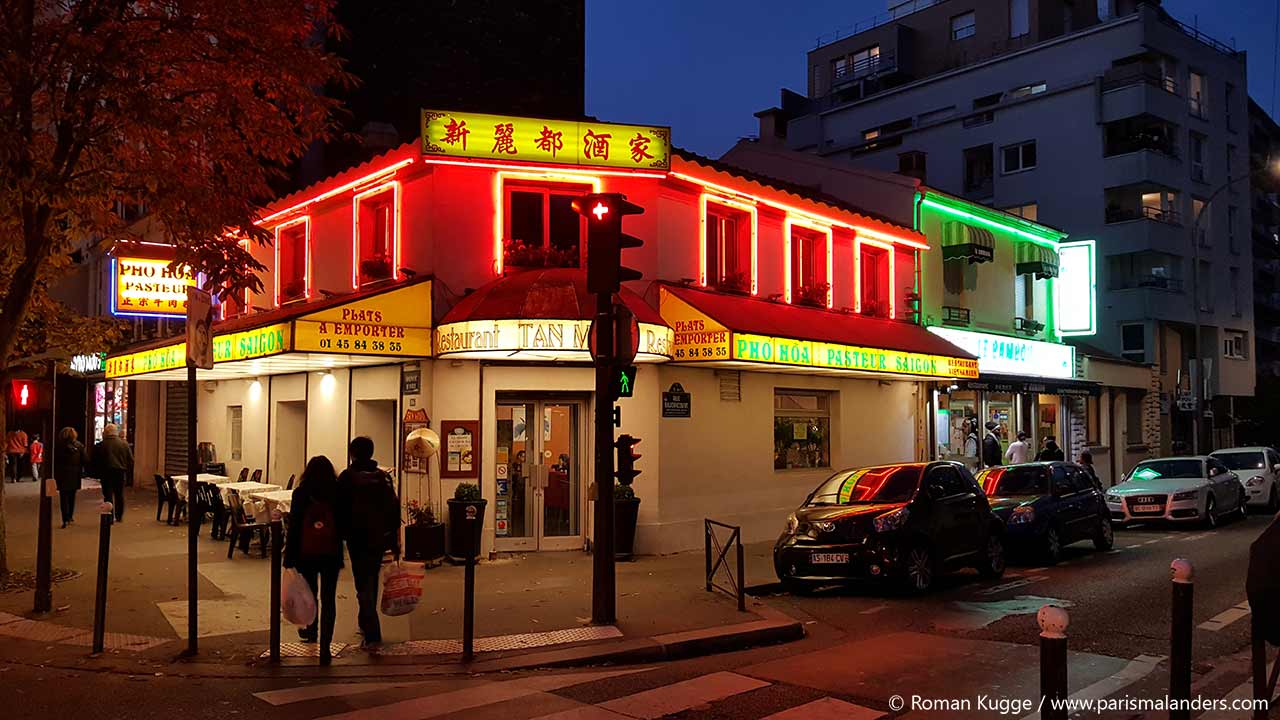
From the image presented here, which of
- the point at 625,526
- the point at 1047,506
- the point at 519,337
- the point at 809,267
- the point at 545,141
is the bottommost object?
the point at 625,526

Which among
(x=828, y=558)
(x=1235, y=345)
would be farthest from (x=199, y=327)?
(x=1235, y=345)

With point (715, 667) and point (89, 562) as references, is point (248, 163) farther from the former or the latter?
point (715, 667)

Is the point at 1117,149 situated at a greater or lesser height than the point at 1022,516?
greater

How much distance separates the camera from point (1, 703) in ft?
24.9

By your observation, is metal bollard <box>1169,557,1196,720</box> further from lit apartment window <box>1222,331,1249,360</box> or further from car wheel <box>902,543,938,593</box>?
lit apartment window <box>1222,331,1249,360</box>

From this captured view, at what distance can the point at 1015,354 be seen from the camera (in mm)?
25328

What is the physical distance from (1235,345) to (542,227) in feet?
125

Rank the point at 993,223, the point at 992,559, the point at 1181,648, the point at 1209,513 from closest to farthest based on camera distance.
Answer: the point at 1181,648, the point at 992,559, the point at 1209,513, the point at 993,223

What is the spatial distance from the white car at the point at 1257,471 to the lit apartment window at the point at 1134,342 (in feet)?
38.2

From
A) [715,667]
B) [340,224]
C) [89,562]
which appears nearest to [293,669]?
[715,667]

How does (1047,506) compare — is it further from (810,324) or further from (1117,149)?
(1117,149)

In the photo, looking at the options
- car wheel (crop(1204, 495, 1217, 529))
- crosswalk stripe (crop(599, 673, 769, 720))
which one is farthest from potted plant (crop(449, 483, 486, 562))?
car wheel (crop(1204, 495, 1217, 529))

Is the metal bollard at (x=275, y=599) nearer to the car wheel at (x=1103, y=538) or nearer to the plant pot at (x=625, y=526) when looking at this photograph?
the plant pot at (x=625, y=526)

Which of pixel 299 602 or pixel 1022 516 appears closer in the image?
pixel 299 602
